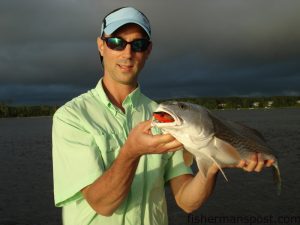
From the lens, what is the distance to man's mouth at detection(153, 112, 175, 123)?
11.2ft

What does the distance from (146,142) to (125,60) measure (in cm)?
116

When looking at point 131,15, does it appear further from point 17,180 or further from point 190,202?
point 17,180

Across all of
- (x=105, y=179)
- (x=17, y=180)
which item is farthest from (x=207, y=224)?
(x=17, y=180)

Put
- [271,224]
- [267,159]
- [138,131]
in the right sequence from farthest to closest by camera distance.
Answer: [271,224], [267,159], [138,131]

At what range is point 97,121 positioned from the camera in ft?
13.3

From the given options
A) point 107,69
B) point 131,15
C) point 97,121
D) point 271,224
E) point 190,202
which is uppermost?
point 131,15

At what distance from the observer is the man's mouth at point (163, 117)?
3.43 m

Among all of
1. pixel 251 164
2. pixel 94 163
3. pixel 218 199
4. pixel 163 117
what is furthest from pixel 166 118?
pixel 218 199

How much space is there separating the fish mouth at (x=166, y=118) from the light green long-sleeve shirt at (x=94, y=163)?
0.72 m

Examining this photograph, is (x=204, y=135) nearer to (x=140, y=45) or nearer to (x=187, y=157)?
(x=187, y=157)

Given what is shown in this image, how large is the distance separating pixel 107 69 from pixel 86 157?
106 cm

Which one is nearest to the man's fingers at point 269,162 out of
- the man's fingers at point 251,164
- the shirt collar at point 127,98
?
the man's fingers at point 251,164

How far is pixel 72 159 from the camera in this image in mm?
3941

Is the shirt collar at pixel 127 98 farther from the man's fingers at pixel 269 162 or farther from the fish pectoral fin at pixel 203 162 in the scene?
the man's fingers at pixel 269 162
